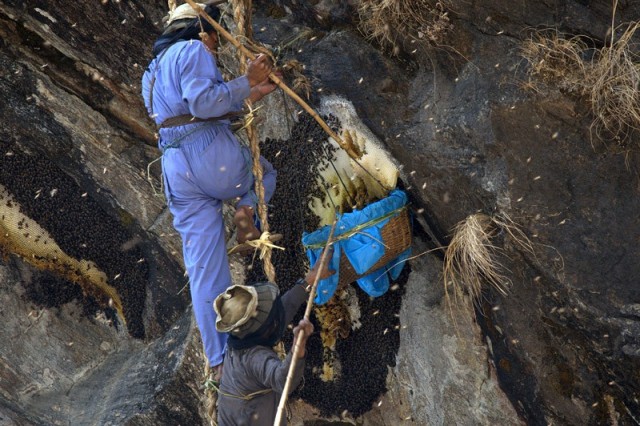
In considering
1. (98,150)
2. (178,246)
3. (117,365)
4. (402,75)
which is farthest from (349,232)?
(117,365)

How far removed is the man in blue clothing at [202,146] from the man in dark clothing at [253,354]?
1.27 feet

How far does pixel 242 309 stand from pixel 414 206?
69.3 inches

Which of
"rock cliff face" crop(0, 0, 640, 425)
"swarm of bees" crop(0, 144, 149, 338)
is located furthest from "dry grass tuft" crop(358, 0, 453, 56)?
"swarm of bees" crop(0, 144, 149, 338)

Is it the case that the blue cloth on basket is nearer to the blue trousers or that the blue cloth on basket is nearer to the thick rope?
the thick rope

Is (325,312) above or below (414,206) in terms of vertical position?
below

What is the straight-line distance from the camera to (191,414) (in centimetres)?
714

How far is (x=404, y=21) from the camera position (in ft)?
17.6

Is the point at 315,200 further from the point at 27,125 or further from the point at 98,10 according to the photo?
the point at 27,125

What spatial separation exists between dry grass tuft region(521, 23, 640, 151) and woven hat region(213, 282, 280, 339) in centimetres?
215

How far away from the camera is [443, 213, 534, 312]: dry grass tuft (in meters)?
→ 5.02

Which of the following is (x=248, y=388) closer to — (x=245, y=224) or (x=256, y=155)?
(x=245, y=224)

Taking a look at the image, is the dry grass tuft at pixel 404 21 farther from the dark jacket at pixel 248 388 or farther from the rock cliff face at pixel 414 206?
the dark jacket at pixel 248 388

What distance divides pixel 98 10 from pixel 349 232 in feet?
9.54

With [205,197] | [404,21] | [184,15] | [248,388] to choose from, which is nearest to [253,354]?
[248,388]
